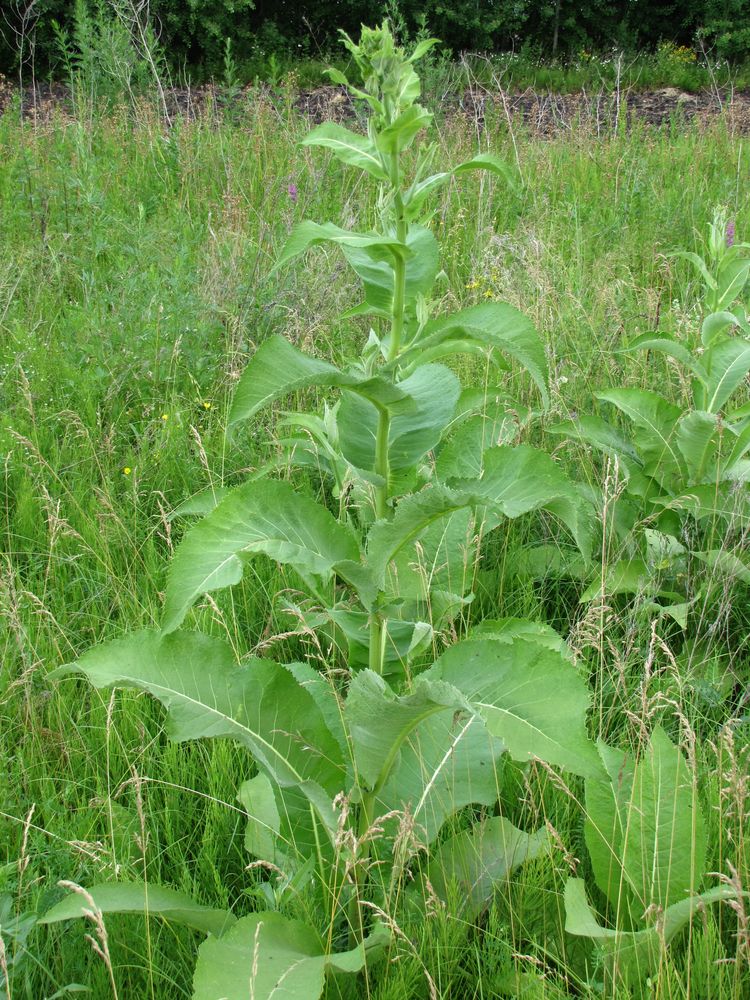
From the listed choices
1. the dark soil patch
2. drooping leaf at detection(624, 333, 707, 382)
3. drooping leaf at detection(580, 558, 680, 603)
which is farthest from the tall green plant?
the dark soil patch

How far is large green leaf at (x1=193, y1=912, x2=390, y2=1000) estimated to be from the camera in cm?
122

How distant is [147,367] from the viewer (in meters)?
3.29

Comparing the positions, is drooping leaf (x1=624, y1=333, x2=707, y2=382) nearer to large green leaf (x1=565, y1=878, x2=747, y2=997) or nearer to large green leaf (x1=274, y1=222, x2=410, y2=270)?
large green leaf (x1=274, y1=222, x2=410, y2=270)

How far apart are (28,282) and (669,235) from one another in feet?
10.4

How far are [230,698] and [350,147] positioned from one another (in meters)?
0.89

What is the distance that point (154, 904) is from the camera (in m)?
1.38

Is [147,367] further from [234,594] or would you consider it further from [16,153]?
[16,153]

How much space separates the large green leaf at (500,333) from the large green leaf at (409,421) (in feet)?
0.24

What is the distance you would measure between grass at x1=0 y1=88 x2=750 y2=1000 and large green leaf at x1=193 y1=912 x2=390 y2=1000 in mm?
96

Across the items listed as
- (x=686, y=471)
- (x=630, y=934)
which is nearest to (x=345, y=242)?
(x=630, y=934)

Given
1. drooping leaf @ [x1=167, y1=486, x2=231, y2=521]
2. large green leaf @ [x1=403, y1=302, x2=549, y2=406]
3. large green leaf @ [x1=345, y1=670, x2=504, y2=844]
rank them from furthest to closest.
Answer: drooping leaf @ [x1=167, y1=486, x2=231, y2=521] < large green leaf @ [x1=345, y1=670, x2=504, y2=844] < large green leaf @ [x1=403, y1=302, x2=549, y2=406]

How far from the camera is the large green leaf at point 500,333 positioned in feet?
4.31

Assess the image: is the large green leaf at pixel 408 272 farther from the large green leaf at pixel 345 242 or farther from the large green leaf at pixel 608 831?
the large green leaf at pixel 608 831

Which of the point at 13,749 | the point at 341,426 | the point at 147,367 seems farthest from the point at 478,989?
the point at 147,367
